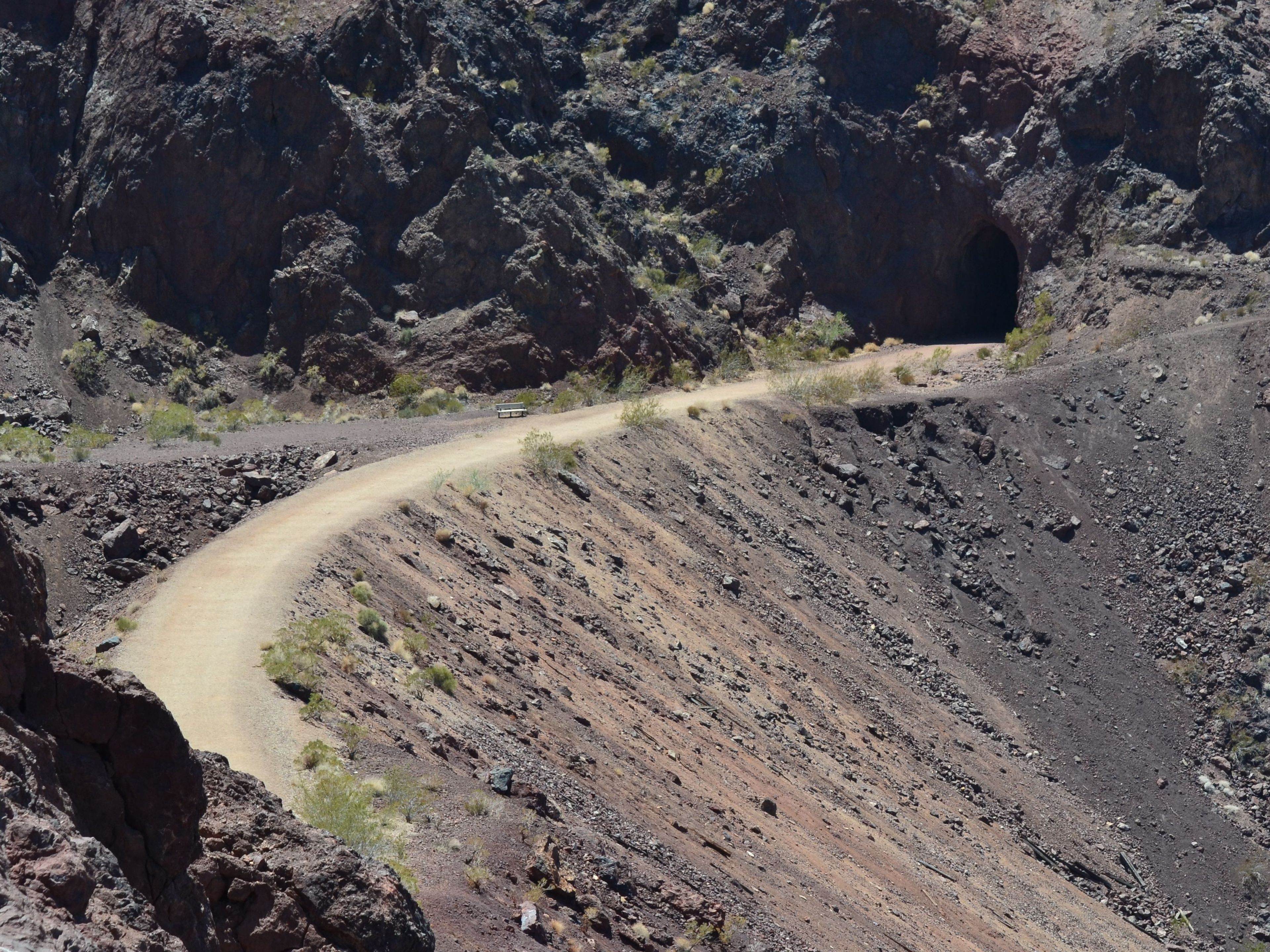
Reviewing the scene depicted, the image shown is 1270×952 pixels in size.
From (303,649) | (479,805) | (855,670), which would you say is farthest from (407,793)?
(855,670)

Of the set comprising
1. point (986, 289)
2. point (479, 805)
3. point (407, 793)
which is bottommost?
point (479, 805)

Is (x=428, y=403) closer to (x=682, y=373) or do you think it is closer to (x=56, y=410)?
(x=682, y=373)

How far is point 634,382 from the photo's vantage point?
120ft

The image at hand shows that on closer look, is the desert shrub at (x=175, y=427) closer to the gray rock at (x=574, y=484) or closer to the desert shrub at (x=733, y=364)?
the gray rock at (x=574, y=484)

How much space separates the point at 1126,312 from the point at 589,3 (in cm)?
2110

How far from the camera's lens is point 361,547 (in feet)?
63.1

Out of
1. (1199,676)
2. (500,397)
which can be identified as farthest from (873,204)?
(1199,676)

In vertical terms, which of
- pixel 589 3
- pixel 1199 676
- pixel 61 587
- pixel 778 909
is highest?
pixel 589 3

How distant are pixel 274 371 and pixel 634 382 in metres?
9.07

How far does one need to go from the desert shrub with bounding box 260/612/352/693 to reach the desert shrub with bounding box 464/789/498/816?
2167mm

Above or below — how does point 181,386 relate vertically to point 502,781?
above

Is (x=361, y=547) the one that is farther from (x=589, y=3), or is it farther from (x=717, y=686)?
(x=589, y=3)

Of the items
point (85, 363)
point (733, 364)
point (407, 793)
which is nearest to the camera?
point (407, 793)

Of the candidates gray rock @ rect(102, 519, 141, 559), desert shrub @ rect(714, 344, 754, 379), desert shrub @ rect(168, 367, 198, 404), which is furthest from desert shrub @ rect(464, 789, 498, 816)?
desert shrub @ rect(714, 344, 754, 379)
